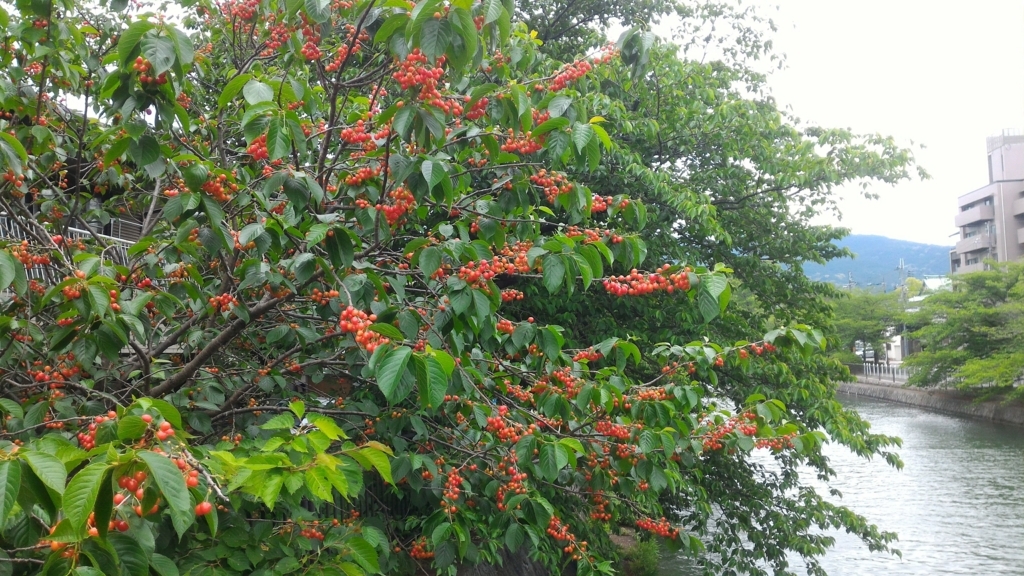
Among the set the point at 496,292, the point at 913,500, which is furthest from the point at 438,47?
the point at 913,500

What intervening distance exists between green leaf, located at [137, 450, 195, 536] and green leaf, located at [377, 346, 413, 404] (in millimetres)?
539

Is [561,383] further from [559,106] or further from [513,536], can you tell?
[559,106]

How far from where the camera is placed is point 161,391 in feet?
10.2

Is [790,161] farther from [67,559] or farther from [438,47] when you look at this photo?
[67,559]

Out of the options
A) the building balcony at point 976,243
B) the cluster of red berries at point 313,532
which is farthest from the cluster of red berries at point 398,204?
the building balcony at point 976,243

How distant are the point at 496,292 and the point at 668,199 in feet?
12.4

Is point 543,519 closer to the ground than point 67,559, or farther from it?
closer to the ground

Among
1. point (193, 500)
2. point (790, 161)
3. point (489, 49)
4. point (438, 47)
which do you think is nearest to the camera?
point (193, 500)

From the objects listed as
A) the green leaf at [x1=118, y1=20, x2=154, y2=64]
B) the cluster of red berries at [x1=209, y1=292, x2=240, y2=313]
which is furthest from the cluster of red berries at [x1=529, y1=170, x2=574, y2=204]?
the green leaf at [x1=118, y1=20, x2=154, y2=64]

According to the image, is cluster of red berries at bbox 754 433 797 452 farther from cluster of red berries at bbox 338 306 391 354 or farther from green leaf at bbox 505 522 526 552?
cluster of red berries at bbox 338 306 391 354

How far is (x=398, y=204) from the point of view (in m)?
2.86

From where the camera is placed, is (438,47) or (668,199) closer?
(438,47)

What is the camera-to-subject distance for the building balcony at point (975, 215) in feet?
150

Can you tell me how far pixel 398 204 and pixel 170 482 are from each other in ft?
5.13
